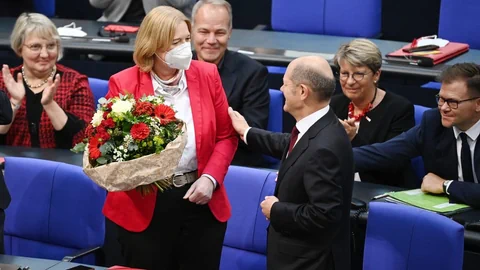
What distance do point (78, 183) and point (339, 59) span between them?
147cm

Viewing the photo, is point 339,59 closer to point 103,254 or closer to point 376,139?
point 376,139

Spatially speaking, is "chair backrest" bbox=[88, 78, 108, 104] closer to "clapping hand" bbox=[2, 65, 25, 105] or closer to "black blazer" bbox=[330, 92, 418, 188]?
"clapping hand" bbox=[2, 65, 25, 105]

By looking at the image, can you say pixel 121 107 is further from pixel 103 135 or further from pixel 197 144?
pixel 197 144

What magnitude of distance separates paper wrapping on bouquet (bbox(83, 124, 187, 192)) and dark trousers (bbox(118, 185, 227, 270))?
0.80 feet

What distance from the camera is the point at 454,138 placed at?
165 inches

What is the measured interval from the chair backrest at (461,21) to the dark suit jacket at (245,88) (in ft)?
5.59

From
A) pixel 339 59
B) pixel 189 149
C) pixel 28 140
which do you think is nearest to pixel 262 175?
pixel 189 149

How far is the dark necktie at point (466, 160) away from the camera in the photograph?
4.12 m

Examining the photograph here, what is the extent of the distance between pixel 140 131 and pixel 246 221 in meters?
1.04

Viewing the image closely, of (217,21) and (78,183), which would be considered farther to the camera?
(217,21)

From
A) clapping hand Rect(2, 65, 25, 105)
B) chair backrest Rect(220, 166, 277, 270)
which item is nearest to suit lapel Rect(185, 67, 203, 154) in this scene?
chair backrest Rect(220, 166, 277, 270)

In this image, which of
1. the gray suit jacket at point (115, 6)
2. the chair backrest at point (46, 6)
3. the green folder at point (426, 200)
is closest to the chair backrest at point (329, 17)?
the gray suit jacket at point (115, 6)

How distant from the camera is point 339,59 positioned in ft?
15.3

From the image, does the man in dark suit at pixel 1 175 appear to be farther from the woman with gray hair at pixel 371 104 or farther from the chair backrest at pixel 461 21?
the chair backrest at pixel 461 21
